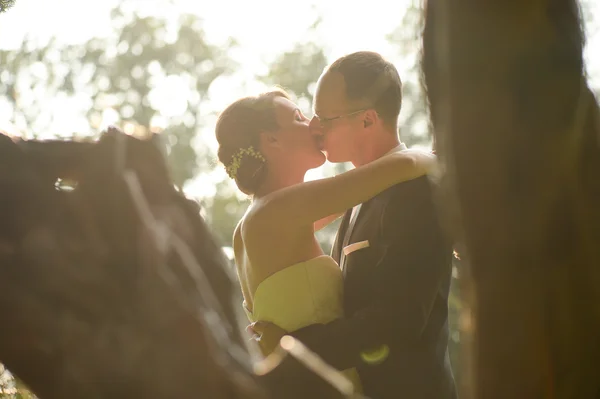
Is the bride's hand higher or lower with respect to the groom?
higher

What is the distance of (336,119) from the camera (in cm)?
398

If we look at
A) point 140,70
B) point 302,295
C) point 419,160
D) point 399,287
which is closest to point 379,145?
point 419,160

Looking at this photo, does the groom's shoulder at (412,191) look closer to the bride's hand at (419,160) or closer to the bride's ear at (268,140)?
the bride's hand at (419,160)

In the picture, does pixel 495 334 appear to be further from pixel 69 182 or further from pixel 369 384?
pixel 369 384

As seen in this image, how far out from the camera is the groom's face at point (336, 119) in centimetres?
393

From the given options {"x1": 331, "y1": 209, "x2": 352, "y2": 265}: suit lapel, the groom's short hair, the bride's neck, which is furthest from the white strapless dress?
the groom's short hair

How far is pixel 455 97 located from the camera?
1.42 meters

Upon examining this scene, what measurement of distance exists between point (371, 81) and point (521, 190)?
2630mm

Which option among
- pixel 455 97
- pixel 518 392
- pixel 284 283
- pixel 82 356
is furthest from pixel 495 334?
pixel 284 283

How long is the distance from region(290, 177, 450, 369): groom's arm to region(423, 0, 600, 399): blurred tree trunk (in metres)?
1.33

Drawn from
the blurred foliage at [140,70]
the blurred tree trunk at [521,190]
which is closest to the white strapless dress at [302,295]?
the blurred tree trunk at [521,190]

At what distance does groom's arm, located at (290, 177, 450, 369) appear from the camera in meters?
2.85

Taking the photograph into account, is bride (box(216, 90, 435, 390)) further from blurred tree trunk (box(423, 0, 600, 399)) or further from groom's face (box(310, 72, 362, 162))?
blurred tree trunk (box(423, 0, 600, 399))

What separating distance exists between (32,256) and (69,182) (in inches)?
8.6
